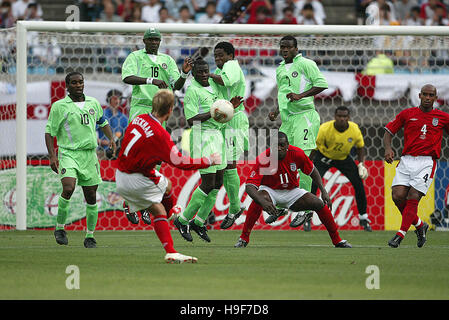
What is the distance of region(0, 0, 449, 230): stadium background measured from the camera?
1463cm

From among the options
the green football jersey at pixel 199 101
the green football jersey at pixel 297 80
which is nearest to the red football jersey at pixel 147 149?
the green football jersey at pixel 199 101

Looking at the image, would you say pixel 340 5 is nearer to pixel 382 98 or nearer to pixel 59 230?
pixel 382 98

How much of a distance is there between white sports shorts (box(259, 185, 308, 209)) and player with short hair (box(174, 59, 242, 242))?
116 cm

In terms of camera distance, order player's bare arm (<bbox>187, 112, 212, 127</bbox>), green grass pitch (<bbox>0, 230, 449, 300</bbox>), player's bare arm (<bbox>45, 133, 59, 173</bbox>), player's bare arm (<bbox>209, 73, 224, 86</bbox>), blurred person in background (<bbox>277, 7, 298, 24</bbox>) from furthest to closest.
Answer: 1. blurred person in background (<bbox>277, 7, 298, 24</bbox>)
2. player's bare arm (<bbox>209, 73, 224, 86</bbox>)
3. player's bare arm (<bbox>187, 112, 212, 127</bbox>)
4. player's bare arm (<bbox>45, 133, 59, 173</bbox>)
5. green grass pitch (<bbox>0, 230, 449, 300</bbox>)

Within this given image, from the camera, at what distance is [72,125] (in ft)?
36.1

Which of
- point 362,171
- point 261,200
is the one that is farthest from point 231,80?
point 362,171

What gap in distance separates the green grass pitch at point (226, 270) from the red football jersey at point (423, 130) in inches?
47.6

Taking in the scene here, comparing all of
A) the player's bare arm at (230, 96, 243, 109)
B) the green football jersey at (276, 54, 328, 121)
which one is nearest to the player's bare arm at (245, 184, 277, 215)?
the player's bare arm at (230, 96, 243, 109)

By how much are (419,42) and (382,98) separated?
124 centimetres

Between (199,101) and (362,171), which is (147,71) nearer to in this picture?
(199,101)

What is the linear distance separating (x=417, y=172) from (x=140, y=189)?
383cm

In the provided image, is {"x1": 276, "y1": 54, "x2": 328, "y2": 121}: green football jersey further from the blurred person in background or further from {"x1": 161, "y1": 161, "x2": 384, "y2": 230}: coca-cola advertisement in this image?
the blurred person in background

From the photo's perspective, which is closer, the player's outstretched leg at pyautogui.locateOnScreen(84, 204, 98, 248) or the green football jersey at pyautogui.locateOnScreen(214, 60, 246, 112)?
the player's outstretched leg at pyautogui.locateOnScreen(84, 204, 98, 248)

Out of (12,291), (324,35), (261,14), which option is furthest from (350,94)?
(12,291)
